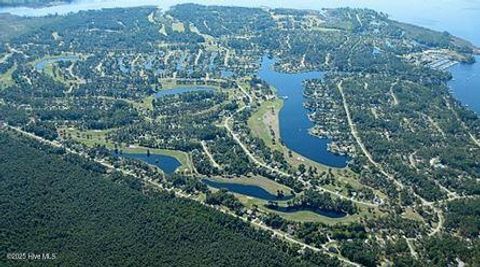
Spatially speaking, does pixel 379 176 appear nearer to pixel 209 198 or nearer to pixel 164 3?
pixel 209 198

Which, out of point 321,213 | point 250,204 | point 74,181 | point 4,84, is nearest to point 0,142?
point 74,181

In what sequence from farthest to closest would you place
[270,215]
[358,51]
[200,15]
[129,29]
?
1. [200,15]
2. [129,29]
3. [358,51]
4. [270,215]

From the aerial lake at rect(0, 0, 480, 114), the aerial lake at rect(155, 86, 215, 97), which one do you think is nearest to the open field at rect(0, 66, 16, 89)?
the aerial lake at rect(155, 86, 215, 97)

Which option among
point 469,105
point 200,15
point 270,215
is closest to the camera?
point 270,215

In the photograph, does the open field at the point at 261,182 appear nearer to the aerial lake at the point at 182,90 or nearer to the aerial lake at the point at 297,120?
the aerial lake at the point at 297,120

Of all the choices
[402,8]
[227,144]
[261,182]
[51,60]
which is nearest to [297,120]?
[227,144]

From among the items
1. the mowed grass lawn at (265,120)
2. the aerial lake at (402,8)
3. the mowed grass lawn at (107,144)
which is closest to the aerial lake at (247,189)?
the mowed grass lawn at (107,144)
